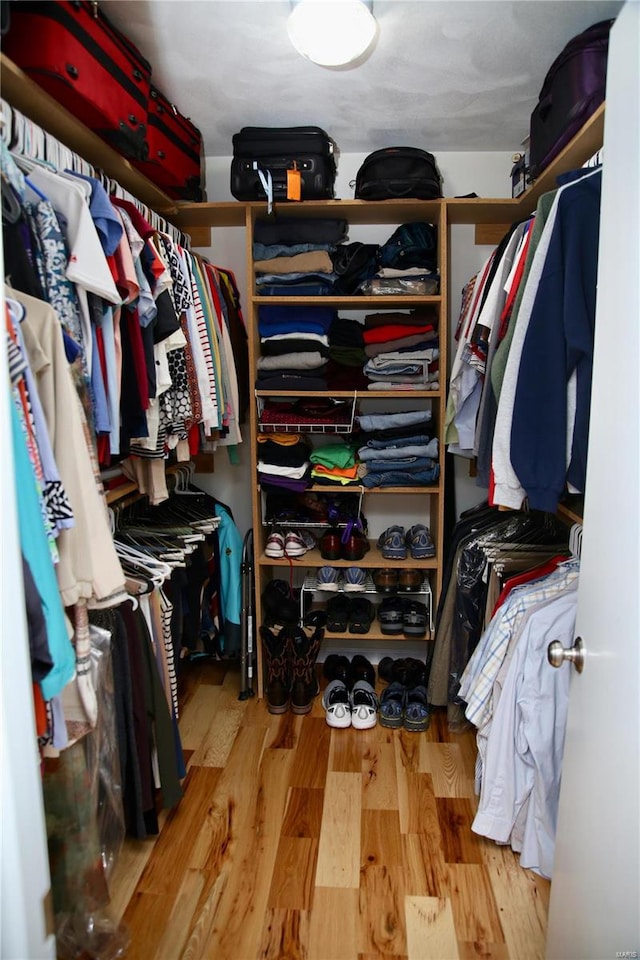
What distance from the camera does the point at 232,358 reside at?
7.64 ft

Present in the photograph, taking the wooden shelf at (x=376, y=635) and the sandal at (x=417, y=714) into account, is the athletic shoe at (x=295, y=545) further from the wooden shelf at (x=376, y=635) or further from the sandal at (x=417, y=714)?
the sandal at (x=417, y=714)

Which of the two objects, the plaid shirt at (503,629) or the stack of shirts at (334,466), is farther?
the stack of shirts at (334,466)

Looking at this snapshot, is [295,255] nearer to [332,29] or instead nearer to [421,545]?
[332,29]

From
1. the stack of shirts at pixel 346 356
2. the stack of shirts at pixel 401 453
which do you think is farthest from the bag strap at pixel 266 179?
the stack of shirts at pixel 401 453

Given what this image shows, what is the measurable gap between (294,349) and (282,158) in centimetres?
71

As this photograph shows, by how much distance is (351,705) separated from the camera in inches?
96.5

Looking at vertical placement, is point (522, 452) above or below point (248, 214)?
below

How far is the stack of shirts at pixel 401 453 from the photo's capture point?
244 cm

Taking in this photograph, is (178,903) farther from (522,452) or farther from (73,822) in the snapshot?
(522,452)

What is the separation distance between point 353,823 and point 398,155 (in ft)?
7.63

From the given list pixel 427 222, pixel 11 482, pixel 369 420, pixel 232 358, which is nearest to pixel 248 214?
pixel 232 358

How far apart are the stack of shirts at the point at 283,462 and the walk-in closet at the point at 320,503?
1 centimetres

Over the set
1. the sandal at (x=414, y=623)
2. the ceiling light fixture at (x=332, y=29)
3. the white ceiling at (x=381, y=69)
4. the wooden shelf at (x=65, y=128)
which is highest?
the white ceiling at (x=381, y=69)

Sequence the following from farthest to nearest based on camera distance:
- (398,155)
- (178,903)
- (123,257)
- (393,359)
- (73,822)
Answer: (393,359)
(398,155)
(178,903)
(123,257)
(73,822)
